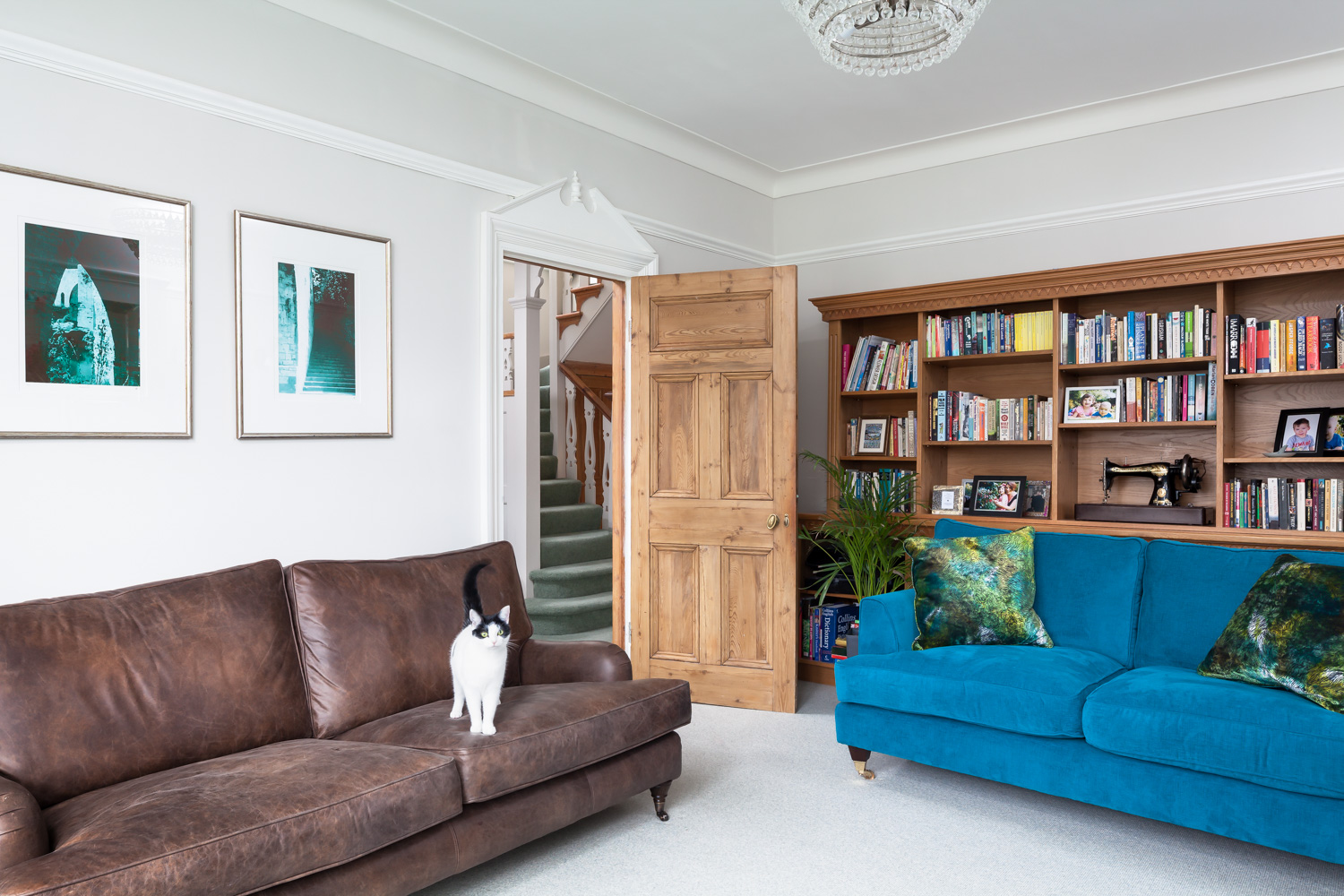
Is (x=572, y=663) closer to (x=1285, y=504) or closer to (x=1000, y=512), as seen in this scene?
(x=1000, y=512)

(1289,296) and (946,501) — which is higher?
(1289,296)

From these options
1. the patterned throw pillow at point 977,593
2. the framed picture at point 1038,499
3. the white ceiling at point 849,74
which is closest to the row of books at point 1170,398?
the framed picture at point 1038,499

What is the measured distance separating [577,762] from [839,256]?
372 cm

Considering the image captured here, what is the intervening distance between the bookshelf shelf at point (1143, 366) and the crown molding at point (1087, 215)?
780mm

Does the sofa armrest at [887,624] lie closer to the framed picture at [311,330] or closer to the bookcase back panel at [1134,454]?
the bookcase back panel at [1134,454]

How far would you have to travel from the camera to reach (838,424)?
4.94 meters

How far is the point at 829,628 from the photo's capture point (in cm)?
470

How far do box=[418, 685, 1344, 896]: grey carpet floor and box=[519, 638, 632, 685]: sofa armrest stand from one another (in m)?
0.47

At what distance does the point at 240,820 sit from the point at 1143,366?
4.12m

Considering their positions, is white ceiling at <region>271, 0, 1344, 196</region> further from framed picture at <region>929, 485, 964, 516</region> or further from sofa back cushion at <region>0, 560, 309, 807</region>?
sofa back cushion at <region>0, 560, 309, 807</region>

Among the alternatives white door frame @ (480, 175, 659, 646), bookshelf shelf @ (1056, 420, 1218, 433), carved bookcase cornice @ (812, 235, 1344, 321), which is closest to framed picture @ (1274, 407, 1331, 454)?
bookshelf shelf @ (1056, 420, 1218, 433)

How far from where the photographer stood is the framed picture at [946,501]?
4.66 metres

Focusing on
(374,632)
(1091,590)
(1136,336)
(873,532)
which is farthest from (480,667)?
(1136,336)

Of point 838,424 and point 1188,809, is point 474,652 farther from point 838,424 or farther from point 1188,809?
point 838,424
